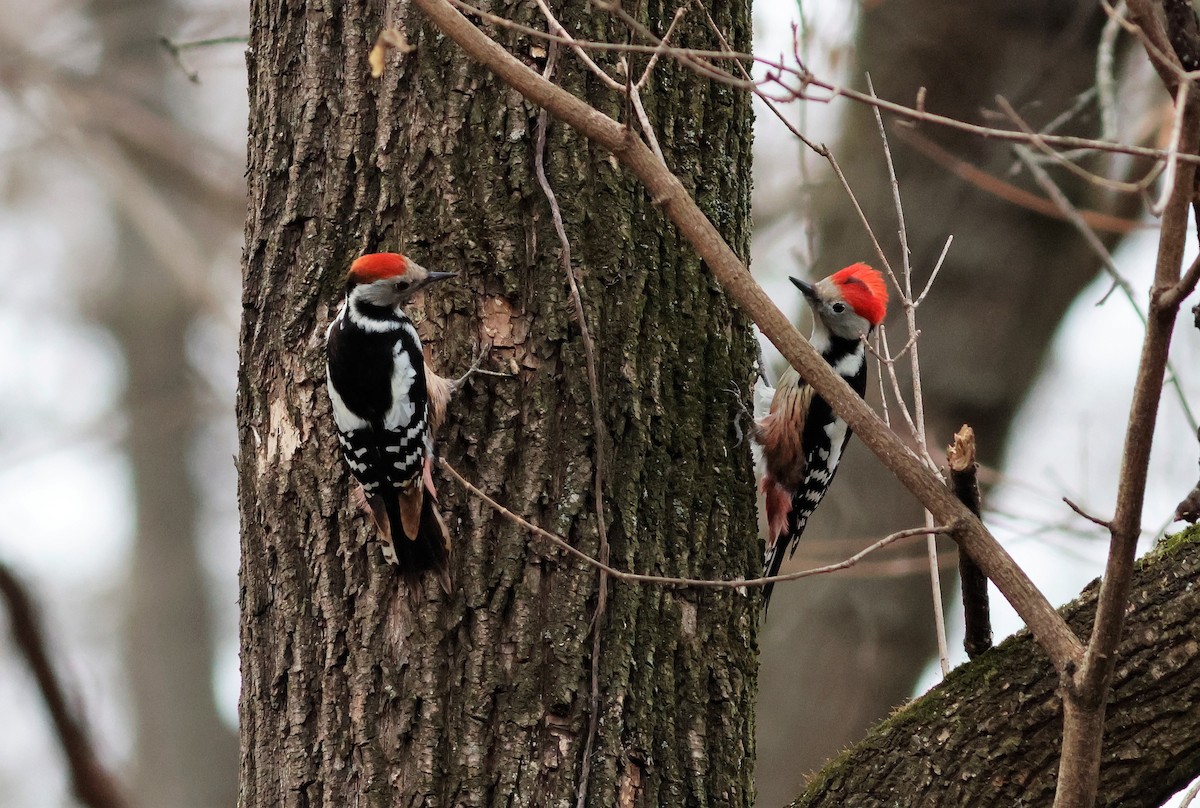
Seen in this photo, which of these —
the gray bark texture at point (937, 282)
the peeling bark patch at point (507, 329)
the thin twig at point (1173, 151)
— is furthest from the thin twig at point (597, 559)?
the gray bark texture at point (937, 282)

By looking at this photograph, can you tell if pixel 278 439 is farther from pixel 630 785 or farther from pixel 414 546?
pixel 630 785

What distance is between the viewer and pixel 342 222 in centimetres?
301

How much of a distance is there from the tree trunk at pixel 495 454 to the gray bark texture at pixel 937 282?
343 centimetres

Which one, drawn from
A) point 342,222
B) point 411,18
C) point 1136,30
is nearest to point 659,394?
point 342,222

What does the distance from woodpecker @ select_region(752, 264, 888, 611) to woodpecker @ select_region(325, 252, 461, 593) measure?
1475mm

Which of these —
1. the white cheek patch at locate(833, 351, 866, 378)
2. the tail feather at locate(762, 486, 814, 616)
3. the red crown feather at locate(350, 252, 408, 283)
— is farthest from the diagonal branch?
the white cheek patch at locate(833, 351, 866, 378)

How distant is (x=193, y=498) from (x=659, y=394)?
32.2ft

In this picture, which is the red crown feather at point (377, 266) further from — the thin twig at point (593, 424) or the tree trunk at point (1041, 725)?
the tree trunk at point (1041, 725)

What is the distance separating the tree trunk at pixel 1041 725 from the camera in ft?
7.85

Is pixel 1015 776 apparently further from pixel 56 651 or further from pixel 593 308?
pixel 56 651

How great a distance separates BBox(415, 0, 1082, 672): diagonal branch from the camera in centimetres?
230

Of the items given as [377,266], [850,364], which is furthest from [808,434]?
[377,266]

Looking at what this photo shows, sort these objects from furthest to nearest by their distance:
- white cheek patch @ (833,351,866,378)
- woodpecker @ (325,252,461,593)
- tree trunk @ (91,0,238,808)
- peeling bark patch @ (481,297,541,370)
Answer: tree trunk @ (91,0,238,808) < white cheek patch @ (833,351,866,378) < peeling bark patch @ (481,297,541,370) < woodpecker @ (325,252,461,593)

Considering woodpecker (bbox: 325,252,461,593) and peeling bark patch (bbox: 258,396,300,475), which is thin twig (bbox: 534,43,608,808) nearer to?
woodpecker (bbox: 325,252,461,593)
